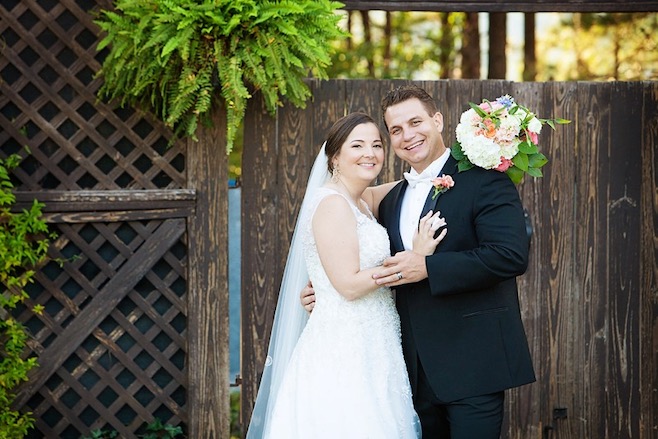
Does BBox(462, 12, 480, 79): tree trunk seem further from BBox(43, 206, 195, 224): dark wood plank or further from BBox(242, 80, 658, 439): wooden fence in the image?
BBox(43, 206, 195, 224): dark wood plank

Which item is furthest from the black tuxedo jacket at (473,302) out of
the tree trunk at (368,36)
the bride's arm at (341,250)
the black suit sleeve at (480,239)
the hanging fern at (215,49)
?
the tree trunk at (368,36)

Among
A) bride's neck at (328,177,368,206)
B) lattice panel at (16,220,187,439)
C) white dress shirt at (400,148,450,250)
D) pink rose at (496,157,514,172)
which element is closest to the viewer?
pink rose at (496,157,514,172)

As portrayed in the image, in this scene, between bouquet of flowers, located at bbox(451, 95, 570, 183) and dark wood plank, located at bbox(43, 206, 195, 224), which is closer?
bouquet of flowers, located at bbox(451, 95, 570, 183)

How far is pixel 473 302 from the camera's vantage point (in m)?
3.16

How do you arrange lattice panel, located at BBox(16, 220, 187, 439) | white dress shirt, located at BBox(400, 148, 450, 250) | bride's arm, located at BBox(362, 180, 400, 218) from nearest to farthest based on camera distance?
white dress shirt, located at BBox(400, 148, 450, 250), bride's arm, located at BBox(362, 180, 400, 218), lattice panel, located at BBox(16, 220, 187, 439)

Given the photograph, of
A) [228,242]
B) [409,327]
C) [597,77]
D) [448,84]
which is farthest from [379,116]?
[597,77]

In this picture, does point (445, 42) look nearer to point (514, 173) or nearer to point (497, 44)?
point (497, 44)

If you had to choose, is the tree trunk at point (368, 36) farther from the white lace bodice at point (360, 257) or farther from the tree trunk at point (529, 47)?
the white lace bodice at point (360, 257)

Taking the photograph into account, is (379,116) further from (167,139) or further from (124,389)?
(124,389)

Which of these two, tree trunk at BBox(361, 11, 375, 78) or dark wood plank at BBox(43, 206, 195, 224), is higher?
tree trunk at BBox(361, 11, 375, 78)

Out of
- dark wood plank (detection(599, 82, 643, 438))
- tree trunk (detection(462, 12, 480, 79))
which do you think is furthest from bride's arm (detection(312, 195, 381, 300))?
tree trunk (detection(462, 12, 480, 79))

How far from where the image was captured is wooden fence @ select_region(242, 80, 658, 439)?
4.30 meters

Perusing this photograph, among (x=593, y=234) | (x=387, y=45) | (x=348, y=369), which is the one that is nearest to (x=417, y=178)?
A: (x=348, y=369)

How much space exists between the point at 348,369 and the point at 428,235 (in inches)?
25.8
